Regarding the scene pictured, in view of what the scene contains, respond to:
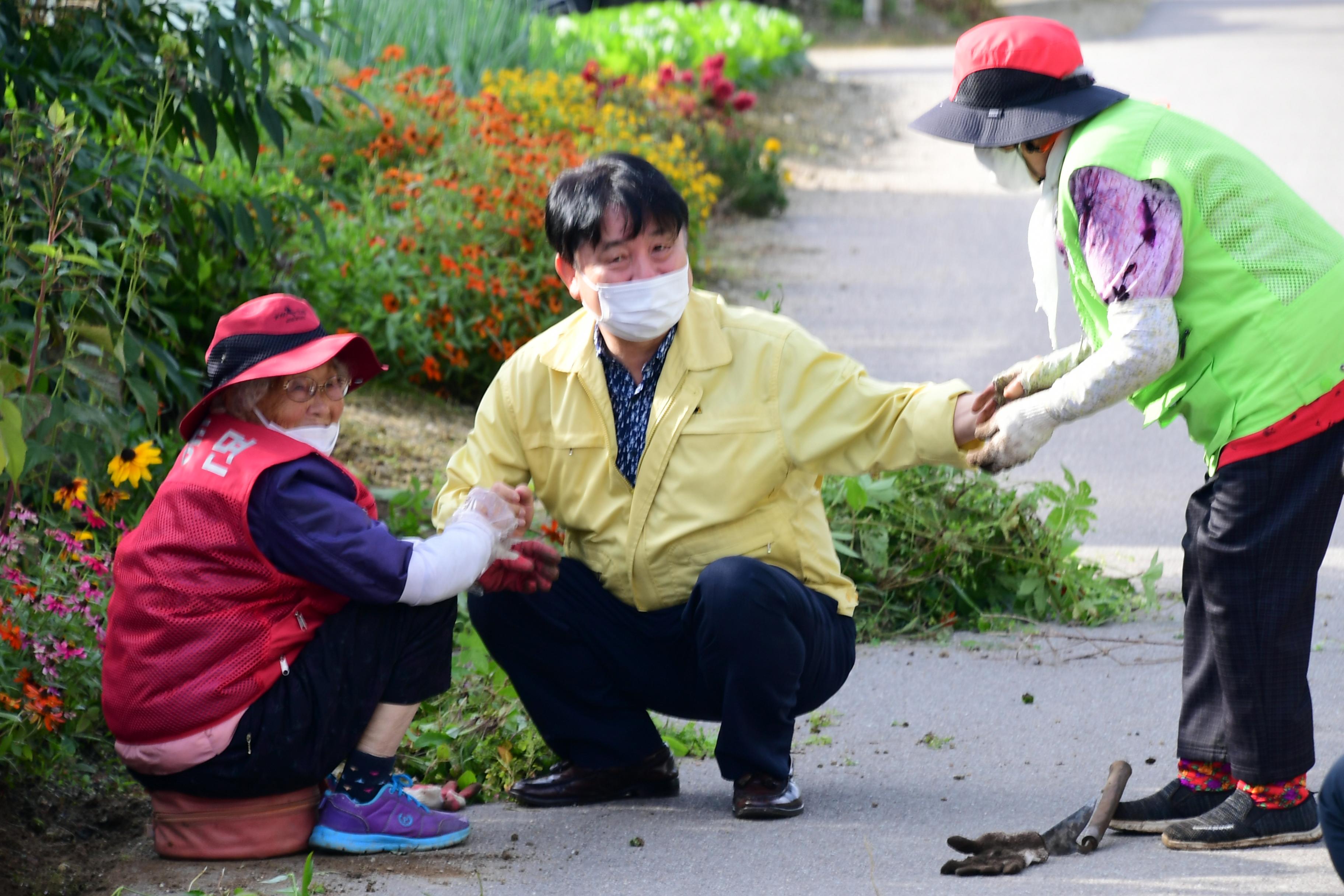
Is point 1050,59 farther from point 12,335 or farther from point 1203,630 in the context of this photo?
point 12,335

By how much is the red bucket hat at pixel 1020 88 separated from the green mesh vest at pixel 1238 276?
0.07 meters

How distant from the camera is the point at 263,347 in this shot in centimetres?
272

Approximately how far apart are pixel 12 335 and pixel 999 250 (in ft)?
22.3

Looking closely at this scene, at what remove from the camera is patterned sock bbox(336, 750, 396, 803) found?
110 inches

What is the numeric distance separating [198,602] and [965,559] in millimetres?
2287

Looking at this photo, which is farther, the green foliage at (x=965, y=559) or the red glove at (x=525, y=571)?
the green foliage at (x=965, y=559)

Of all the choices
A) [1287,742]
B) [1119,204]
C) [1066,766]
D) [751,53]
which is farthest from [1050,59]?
[751,53]

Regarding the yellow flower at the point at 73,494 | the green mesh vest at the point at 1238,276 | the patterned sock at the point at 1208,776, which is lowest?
the patterned sock at the point at 1208,776

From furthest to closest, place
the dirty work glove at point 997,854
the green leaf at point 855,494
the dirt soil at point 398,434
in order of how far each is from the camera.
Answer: the dirt soil at point 398,434
the green leaf at point 855,494
the dirty work glove at point 997,854

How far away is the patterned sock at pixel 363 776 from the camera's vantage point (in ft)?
9.21

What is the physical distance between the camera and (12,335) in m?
3.46

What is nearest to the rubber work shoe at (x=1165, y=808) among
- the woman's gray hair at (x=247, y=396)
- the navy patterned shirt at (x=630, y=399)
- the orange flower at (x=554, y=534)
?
the navy patterned shirt at (x=630, y=399)

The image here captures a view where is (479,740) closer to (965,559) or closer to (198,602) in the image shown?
(198,602)

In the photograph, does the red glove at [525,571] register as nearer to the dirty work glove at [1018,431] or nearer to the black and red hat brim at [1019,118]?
the dirty work glove at [1018,431]
